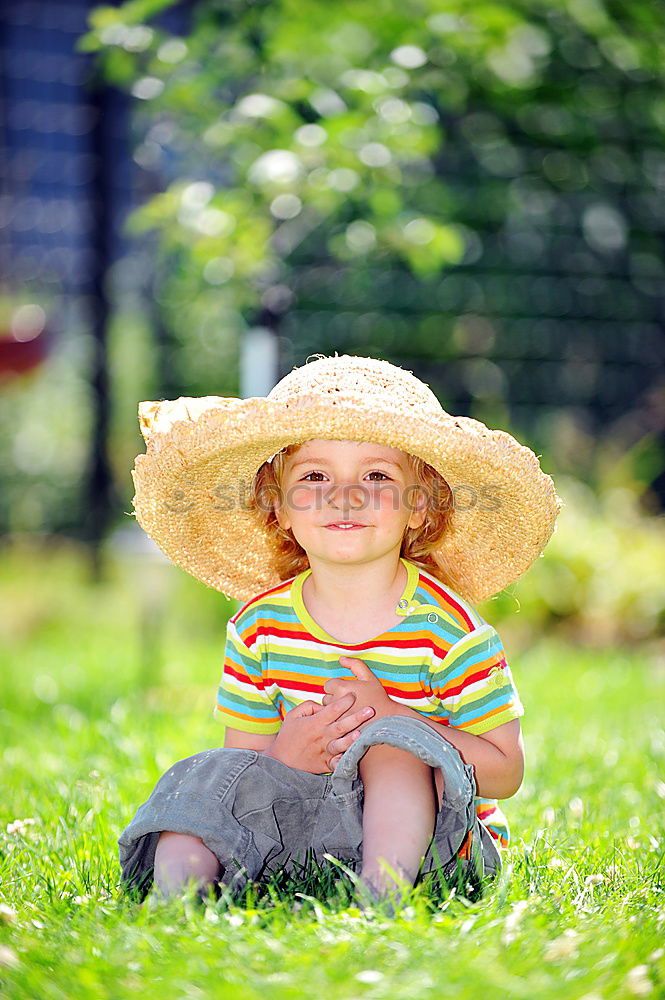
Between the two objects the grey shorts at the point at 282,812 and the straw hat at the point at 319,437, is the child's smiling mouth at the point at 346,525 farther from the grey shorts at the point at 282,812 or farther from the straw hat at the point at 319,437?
the grey shorts at the point at 282,812

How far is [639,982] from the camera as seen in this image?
1717 millimetres

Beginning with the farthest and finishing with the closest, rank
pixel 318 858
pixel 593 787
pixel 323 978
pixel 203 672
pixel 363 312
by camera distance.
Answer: pixel 363 312 → pixel 203 672 → pixel 593 787 → pixel 318 858 → pixel 323 978

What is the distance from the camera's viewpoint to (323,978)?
1635 millimetres

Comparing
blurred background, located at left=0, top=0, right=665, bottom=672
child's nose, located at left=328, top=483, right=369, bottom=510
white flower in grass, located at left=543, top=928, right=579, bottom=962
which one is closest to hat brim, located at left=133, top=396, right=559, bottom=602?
child's nose, located at left=328, top=483, right=369, bottom=510

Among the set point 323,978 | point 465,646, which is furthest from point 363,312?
point 323,978

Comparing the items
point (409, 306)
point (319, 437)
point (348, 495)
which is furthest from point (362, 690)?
point (409, 306)

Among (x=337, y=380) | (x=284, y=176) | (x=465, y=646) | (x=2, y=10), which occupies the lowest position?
(x=465, y=646)

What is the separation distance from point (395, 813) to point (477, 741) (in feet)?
0.84

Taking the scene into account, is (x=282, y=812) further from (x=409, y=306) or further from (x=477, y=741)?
(x=409, y=306)

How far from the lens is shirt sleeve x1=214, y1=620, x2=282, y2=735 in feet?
7.91

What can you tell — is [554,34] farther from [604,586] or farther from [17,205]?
[17,205]

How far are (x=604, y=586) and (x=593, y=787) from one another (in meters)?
2.71

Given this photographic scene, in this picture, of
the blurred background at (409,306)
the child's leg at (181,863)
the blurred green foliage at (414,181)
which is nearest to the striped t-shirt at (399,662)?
the child's leg at (181,863)

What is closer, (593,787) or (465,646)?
(465,646)
